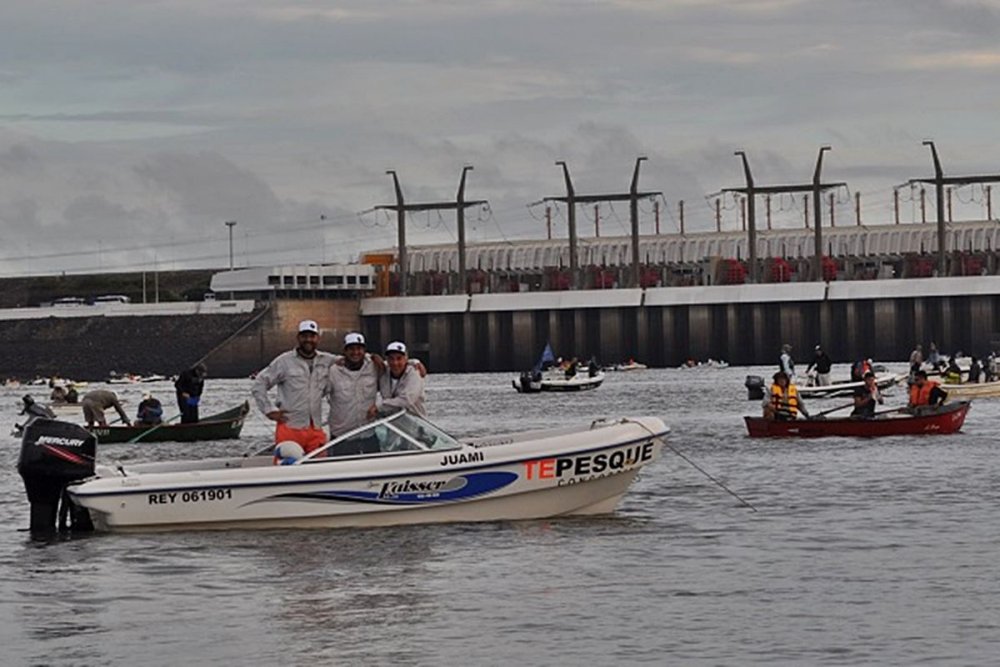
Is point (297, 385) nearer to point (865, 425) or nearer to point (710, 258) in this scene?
point (865, 425)

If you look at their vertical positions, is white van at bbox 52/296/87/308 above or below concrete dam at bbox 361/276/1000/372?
above

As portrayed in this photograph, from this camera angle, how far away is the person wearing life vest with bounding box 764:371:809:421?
46281 mm

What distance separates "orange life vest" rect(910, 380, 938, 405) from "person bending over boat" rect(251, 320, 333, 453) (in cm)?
2537

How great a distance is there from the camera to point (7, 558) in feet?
82.8

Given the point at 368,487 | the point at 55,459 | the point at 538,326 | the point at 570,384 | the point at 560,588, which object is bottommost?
the point at 560,588

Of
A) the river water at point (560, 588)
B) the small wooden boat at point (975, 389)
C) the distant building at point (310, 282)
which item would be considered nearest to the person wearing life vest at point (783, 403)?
the river water at point (560, 588)

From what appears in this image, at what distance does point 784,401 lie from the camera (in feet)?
153

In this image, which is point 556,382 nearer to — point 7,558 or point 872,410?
point 872,410

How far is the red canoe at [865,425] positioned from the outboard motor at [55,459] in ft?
72.3

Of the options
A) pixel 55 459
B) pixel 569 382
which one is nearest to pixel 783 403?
pixel 55 459

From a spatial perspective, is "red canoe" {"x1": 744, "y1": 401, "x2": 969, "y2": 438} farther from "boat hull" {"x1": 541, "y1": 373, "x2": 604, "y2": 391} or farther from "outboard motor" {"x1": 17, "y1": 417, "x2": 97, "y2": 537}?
"boat hull" {"x1": 541, "y1": 373, "x2": 604, "y2": 391}

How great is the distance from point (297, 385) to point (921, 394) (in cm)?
2619

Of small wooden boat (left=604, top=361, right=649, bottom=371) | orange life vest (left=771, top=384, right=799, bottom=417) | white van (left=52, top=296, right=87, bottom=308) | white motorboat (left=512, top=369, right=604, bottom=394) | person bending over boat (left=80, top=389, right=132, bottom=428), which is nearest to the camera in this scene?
orange life vest (left=771, top=384, right=799, bottom=417)

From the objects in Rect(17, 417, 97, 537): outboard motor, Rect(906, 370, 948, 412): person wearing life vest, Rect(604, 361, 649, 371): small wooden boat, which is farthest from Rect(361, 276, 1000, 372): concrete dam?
Rect(17, 417, 97, 537): outboard motor
